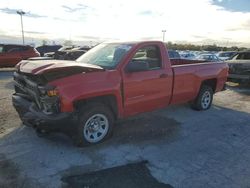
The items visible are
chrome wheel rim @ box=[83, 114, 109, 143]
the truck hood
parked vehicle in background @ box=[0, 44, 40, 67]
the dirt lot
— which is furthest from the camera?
parked vehicle in background @ box=[0, 44, 40, 67]

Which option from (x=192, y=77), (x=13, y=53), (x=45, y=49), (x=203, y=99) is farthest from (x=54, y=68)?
(x=45, y=49)

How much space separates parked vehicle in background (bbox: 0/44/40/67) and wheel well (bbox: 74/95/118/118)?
14.0 m

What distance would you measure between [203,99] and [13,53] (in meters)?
13.6

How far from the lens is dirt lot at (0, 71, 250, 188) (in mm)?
3844

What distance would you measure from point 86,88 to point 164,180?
6.18ft

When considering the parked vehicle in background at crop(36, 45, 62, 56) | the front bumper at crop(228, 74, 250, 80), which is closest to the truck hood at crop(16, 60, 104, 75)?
the front bumper at crop(228, 74, 250, 80)

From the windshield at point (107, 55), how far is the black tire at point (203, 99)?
9.68 feet

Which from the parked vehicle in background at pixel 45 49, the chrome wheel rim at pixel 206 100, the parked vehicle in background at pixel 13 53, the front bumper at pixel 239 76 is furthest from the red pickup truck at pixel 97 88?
the parked vehicle in background at pixel 45 49

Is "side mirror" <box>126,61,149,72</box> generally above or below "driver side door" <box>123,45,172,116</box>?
above

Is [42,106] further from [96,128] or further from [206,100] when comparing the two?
[206,100]

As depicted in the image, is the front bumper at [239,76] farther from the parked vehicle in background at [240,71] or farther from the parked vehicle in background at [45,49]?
the parked vehicle in background at [45,49]

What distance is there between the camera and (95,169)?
4.12 metres

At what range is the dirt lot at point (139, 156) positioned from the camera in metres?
3.84

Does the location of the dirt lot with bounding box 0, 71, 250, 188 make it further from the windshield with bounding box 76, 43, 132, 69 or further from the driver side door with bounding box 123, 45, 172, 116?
the windshield with bounding box 76, 43, 132, 69
